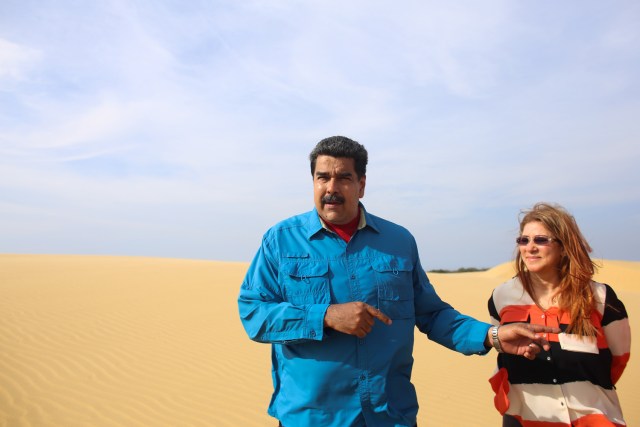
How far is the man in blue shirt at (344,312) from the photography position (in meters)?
2.37

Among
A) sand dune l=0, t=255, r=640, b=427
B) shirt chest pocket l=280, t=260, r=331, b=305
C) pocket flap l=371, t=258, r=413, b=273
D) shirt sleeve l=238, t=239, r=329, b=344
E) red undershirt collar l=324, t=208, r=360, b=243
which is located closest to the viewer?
shirt sleeve l=238, t=239, r=329, b=344

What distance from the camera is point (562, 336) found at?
2.72 metres

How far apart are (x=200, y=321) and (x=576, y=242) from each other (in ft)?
30.1

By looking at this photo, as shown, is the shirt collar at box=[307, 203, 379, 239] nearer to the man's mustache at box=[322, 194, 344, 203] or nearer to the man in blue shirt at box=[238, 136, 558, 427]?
the man in blue shirt at box=[238, 136, 558, 427]

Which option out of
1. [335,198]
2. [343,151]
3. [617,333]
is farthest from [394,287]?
[617,333]

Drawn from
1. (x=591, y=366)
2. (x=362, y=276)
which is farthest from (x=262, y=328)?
(x=591, y=366)

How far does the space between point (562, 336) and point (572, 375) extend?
20 cm

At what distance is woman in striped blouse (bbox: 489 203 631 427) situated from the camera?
266 cm

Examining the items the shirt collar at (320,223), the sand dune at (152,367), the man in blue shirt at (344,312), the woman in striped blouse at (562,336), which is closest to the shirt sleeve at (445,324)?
the man in blue shirt at (344,312)

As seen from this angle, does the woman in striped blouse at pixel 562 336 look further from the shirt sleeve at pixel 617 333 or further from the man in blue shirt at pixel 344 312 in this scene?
the man in blue shirt at pixel 344 312

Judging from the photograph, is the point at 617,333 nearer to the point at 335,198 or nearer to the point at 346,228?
→ the point at 346,228

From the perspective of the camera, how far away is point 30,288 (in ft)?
47.9

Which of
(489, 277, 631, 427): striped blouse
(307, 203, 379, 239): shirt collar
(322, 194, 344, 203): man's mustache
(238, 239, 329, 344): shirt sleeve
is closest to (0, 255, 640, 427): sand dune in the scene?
(489, 277, 631, 427): striped blouse

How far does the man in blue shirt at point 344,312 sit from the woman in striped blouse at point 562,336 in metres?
0.24
